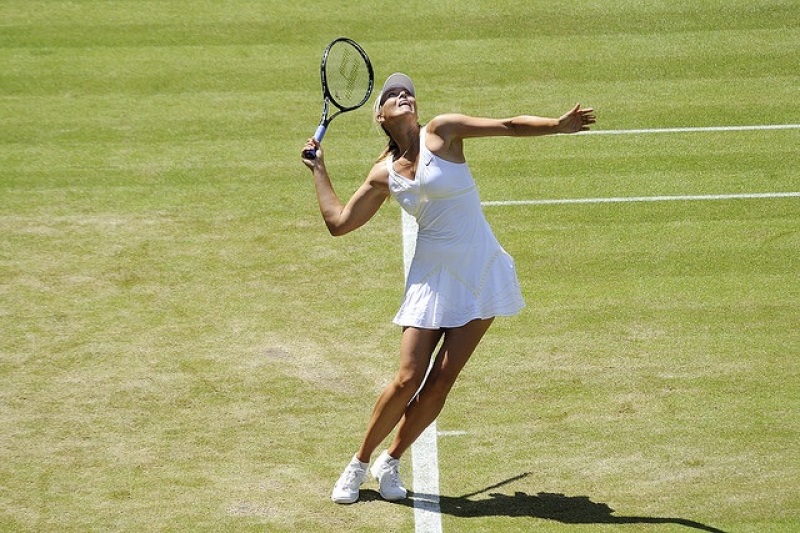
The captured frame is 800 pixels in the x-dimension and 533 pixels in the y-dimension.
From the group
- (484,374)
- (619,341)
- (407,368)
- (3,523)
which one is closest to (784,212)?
(619,341)

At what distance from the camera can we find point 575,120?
714 cm

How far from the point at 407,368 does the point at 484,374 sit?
1.89 meters

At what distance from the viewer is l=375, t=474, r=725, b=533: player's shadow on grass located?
7.64 metres

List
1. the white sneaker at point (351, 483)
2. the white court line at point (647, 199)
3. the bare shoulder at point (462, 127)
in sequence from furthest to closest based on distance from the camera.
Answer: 1. the white court line at point (647, 199)
2. the white sneaker at point (351, 483)
3. the bare shoulder at point (462, 127)

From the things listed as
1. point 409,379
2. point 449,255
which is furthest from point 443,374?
point 449,255

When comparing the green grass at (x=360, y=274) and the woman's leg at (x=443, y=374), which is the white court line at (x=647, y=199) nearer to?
the green grass at (x=360, y=274)

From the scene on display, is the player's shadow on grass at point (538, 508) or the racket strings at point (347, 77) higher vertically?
the racket strings at point (347, 77)

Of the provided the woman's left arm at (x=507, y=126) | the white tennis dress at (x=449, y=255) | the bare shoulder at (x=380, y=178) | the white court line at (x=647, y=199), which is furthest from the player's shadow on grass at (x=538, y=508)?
the white court line at (x=647, y=199)

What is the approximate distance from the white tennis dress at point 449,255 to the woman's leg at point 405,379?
9cm

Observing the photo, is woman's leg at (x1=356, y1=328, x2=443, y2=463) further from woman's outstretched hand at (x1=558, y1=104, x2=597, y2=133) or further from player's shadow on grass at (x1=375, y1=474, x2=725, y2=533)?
woman's outstretched hand at (x1=558, y1=104, x2=597, y2=133)

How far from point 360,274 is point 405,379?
340 cm

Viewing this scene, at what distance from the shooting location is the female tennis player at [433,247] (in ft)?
24.6

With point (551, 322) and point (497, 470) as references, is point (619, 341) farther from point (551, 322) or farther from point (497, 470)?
point (497, 470)

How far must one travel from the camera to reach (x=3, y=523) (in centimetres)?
777
